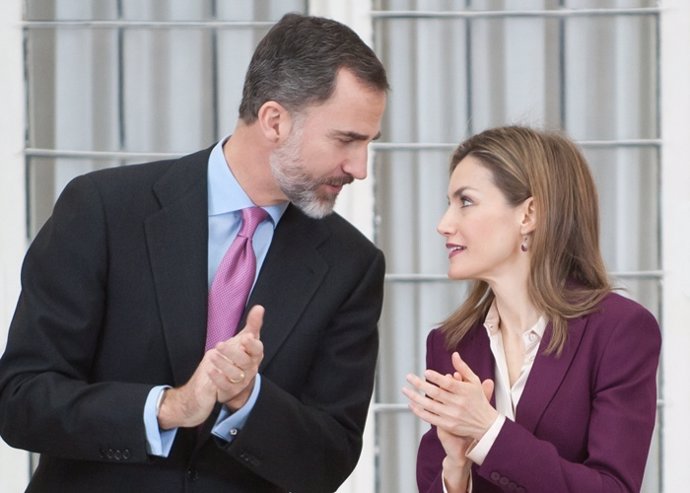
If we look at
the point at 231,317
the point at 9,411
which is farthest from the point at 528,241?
the point at 9,411

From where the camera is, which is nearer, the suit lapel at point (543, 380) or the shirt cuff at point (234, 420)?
the shirt cuff at point (234, 420)

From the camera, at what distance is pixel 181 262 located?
2158 mm

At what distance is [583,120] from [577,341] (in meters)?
1.58

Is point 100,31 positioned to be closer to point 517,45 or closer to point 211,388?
point 517,45

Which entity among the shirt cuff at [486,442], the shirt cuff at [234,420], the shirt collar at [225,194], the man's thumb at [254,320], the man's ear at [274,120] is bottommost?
the shirt cuff at [486,442]

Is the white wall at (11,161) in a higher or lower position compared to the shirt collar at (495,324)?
higher

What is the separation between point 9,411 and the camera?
81.0 inches

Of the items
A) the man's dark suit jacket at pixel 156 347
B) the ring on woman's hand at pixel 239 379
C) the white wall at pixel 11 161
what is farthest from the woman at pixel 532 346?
the white wall at pixel 11 161

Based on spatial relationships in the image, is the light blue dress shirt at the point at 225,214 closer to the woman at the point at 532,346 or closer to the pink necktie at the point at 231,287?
the pink necktie at the point at 231,287

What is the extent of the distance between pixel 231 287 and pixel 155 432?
1.03 ft

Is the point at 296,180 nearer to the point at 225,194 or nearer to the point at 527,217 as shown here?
the point at 225,194

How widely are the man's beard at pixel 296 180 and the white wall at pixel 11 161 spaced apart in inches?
66.3

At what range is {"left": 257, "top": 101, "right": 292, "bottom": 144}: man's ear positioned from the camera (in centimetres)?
224

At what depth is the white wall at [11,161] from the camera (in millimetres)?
3643
